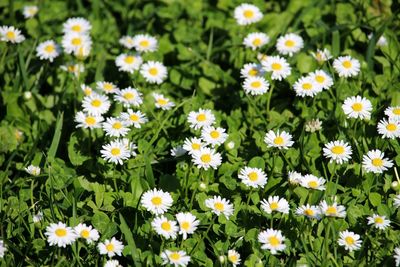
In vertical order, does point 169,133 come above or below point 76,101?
below

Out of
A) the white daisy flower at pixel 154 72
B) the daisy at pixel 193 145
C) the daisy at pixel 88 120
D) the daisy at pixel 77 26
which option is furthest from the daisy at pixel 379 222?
the daisy at pixel 77 26

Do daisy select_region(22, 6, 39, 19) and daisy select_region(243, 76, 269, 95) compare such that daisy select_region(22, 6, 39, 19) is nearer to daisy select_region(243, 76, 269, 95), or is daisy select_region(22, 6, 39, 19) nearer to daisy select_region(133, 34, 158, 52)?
daisy select_region(133, 34, 158, 52)

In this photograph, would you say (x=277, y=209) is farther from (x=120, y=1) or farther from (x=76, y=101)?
(x=120, y=1)

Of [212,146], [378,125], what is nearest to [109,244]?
[212,146]

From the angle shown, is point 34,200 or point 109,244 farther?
point 34,200

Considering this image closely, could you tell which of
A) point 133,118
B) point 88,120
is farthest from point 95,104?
point 133,118

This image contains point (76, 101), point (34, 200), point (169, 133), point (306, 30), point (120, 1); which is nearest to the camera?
point (34, 200)

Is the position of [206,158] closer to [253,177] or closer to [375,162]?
[253,177]

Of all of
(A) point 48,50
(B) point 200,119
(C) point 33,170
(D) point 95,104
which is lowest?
(C) point 33,170
